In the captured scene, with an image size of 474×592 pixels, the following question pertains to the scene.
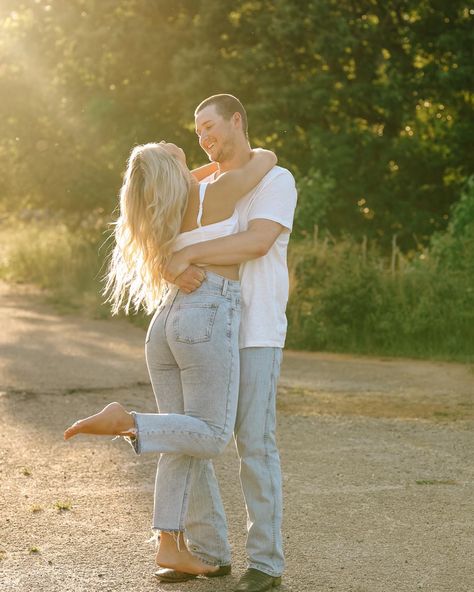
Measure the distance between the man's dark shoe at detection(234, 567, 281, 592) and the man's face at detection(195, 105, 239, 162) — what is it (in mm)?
1635

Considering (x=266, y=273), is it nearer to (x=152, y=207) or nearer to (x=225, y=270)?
(x=225, y=270)

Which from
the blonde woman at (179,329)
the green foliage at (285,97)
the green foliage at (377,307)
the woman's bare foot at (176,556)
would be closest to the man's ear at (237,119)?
the blonde woman at (179,329)

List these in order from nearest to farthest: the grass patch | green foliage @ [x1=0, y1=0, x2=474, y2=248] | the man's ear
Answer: the man's ear < the grass patch < green foliage @ [x1=0, y1=0, x2=474, y2=248]

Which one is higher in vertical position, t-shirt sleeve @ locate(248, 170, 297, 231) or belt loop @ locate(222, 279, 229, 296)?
t-shirt sleeve @ locate(248, 170, 297, 231)

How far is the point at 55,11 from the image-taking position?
74.2 ft

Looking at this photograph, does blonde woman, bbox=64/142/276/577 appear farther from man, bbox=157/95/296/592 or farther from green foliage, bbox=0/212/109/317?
green foliage, bbox=0/212/109/317

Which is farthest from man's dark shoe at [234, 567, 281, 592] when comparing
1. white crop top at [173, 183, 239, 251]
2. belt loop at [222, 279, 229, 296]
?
white crop top at [173, 183, 239, 251]

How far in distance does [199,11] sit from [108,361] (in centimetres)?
1228

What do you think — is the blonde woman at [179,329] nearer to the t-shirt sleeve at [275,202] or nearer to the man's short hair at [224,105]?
the t-shirt sleeve at [275,202]

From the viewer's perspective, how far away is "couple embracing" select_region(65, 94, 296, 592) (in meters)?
4.21

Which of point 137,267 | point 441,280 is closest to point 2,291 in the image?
point 441,280

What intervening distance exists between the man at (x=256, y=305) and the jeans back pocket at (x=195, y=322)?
0.30 feet

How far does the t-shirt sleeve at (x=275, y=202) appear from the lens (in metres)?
4.34

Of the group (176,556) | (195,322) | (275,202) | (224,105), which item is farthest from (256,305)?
(176,556)
